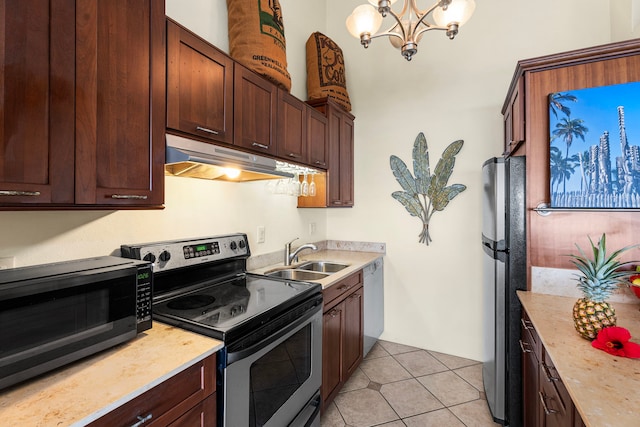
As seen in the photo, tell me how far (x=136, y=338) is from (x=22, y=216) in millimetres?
625

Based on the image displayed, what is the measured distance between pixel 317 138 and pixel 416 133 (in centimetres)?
111

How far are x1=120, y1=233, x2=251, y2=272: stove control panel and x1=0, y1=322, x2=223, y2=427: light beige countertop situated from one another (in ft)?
1.48

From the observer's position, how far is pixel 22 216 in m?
1.15

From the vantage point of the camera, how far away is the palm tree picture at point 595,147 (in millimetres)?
1610

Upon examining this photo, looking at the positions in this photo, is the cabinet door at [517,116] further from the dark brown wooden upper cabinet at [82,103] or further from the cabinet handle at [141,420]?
the cabinet handle at [141,420]

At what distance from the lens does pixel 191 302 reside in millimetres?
1567

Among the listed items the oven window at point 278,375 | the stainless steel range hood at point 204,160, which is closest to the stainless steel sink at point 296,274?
the oven window at point 278,375

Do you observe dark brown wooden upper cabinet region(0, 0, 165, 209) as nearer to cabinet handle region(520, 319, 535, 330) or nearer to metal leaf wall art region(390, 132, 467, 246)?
cabinet handle region(520, 319, 535, 330)

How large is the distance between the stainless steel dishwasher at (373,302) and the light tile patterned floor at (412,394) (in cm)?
21

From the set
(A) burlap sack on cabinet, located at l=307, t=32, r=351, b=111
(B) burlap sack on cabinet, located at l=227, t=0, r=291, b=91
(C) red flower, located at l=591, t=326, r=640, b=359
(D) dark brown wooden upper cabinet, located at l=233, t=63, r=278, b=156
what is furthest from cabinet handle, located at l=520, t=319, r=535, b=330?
(A) burlap sack on cabinet, located at l=307, t=32, r=351, b=111

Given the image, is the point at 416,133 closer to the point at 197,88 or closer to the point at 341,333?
the point at 341,333

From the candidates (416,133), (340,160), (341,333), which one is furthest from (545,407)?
(416,133)

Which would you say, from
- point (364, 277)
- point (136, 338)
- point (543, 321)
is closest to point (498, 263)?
point (543, 321)

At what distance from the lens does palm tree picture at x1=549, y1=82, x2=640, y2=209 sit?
5.28 ft
